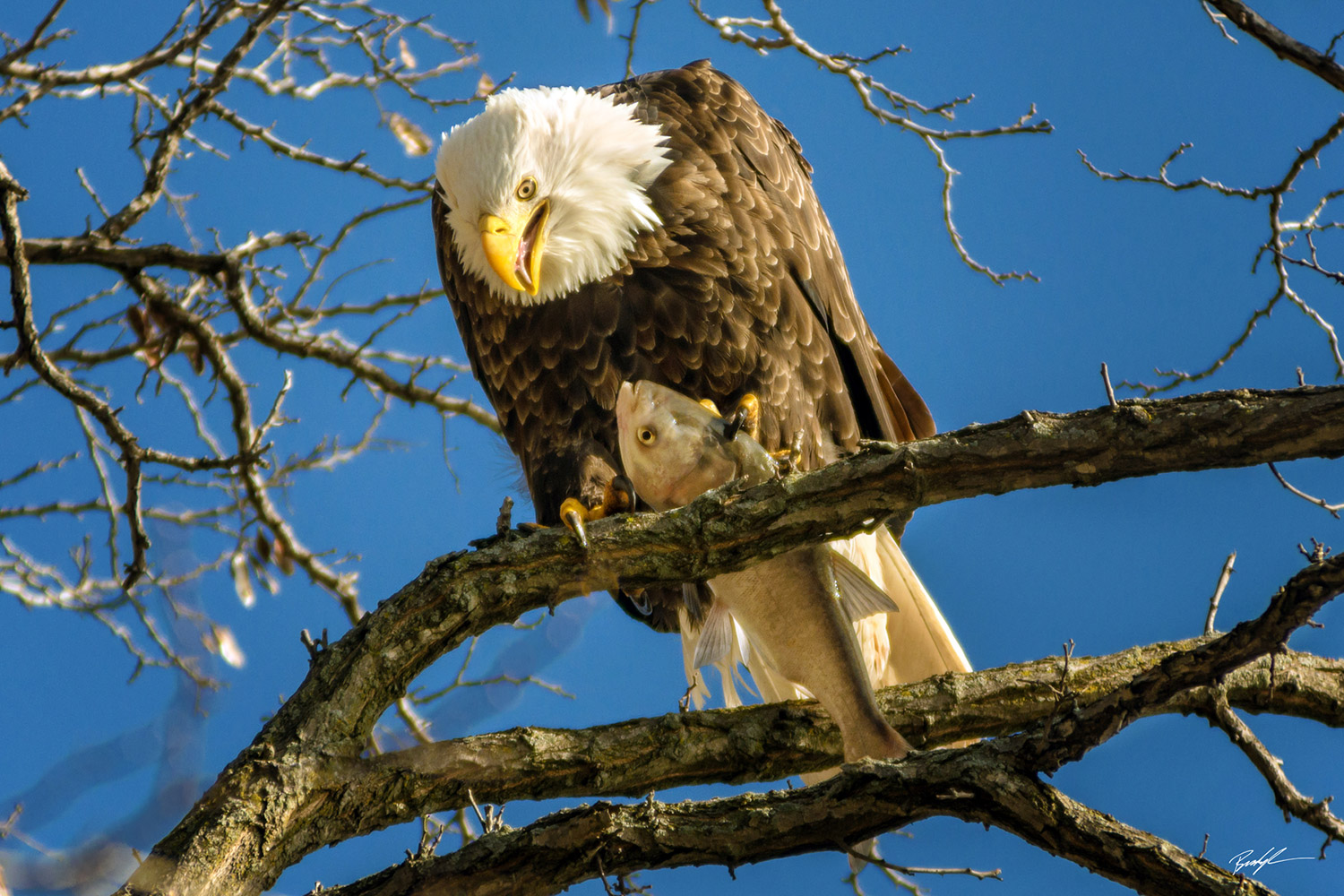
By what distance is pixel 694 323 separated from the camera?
2.98m

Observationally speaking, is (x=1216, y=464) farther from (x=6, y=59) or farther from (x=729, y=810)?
(x=6, y=59)

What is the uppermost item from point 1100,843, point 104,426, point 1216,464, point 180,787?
point 104,426

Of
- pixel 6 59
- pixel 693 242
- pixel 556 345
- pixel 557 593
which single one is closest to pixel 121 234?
pixel 6 59

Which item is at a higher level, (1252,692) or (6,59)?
(6,59)

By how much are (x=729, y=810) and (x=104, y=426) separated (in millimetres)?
2293

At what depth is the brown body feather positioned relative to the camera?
119 inches

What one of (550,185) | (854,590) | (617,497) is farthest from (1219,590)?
(550,185)

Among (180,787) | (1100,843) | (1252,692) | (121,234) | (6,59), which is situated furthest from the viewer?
(121,234)

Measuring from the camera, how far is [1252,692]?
2451 millimetres

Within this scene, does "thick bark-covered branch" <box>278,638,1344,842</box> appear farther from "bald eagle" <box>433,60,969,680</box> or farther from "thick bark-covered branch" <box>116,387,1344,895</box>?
"bald eagle" <box>433,60,969,680</box>

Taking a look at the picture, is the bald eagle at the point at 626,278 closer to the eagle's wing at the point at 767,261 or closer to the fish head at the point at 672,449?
the eagle's wing at the point at 767,261

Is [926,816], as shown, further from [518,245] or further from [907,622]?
[518,245]

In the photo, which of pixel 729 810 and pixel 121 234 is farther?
pixel 121 234

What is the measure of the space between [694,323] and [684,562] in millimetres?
1078
